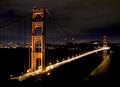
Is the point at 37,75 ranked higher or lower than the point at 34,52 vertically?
lower

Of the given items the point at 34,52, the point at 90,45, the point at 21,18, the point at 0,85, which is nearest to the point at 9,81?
the point at 0,85

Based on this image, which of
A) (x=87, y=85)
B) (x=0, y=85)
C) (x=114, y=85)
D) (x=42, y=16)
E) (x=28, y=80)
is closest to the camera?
(x=0, y=85)

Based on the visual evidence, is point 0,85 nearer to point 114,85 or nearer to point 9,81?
point 9,81

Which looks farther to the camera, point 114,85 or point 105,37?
point 105,37

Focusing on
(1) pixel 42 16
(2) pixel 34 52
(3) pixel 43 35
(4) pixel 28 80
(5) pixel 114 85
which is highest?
(1) pixel 42 16

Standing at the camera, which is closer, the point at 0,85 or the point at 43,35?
the point at 0,85

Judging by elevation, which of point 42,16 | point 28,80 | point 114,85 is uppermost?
point 42,16

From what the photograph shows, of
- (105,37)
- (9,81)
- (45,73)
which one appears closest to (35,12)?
(45,73)

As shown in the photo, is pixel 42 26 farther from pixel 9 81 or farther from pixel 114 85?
pixel 114 85

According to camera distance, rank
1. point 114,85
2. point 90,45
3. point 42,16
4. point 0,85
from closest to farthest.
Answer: point 0,85, point 42,16, point 114,85, point 90,45
